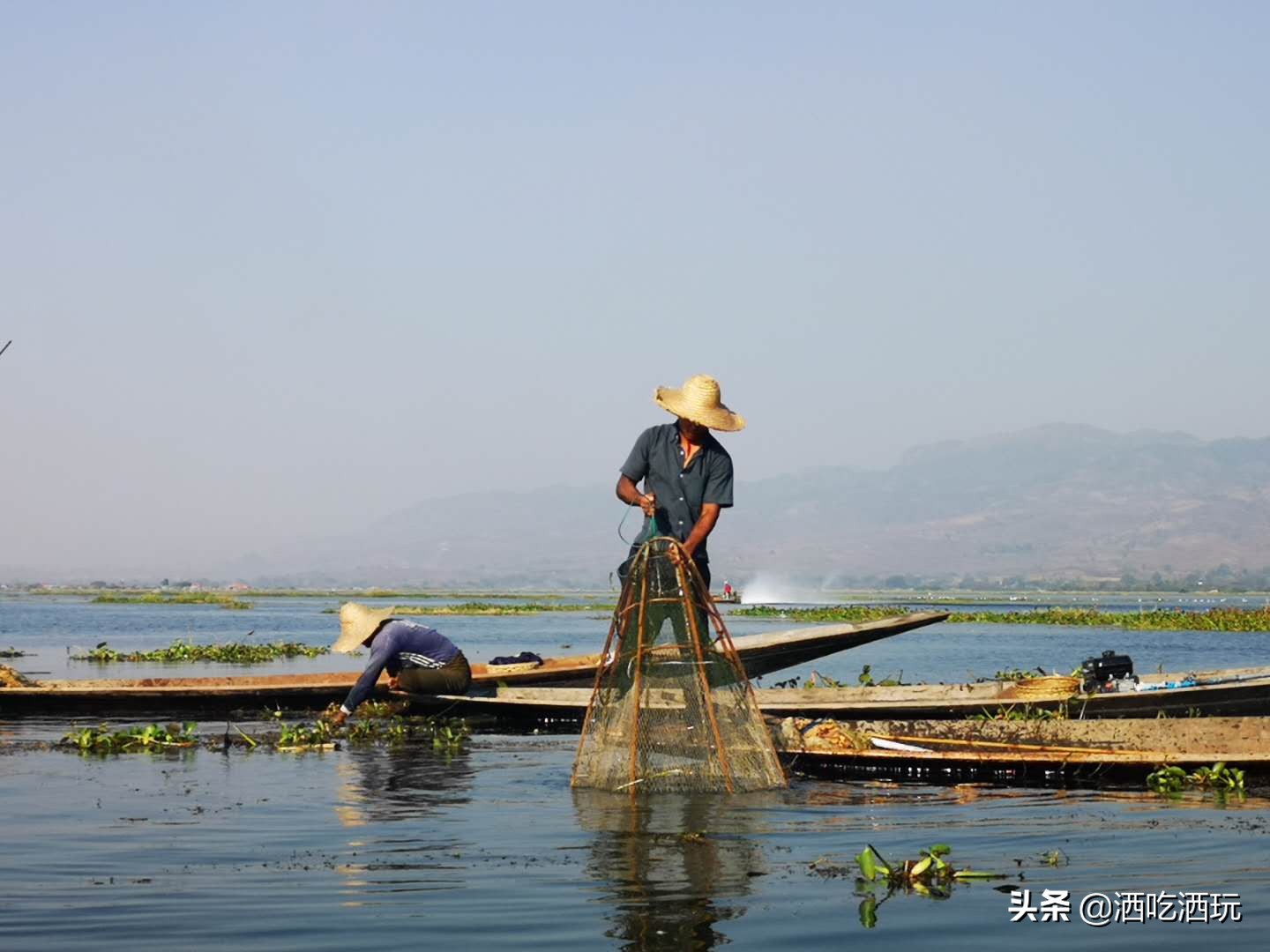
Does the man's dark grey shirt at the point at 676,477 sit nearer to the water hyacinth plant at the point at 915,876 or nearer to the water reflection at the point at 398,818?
the water reflection at the point at 398,818

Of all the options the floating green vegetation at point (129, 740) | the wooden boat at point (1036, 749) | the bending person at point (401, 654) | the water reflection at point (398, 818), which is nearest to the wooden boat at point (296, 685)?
the bending person at point (401, 654)

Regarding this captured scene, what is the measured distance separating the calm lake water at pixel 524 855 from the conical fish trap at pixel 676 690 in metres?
0.25

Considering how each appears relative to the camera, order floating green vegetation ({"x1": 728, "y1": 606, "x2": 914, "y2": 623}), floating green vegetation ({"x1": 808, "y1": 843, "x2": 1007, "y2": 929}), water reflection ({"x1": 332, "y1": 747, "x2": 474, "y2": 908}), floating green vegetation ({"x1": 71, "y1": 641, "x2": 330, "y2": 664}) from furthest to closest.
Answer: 1. floating green vegetation ({"x1": 728, "y1": 606, "x2": 914, "y2": 623})
2. floating green vegetation ({"x1": 71, "y1": 641, "x2": 330, "y2": 664})
3. water reflection ({"x1": 332, "y1": 747, "x2": 474, "y2": 908})
4. floating green vegetation ({"x1": 808, "y1": 843, "x2": 1007, "y2": 929})

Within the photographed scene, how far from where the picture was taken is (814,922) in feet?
22.8

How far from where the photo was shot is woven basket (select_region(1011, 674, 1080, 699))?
46.5ft

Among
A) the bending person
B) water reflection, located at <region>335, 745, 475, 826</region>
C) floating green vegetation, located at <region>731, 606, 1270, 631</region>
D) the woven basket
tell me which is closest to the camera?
water reflection, located at <region>335, 745, 475, 826</region>

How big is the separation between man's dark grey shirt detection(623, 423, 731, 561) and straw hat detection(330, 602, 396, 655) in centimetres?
462

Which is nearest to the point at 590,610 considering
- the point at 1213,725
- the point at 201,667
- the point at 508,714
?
the point at 201,667

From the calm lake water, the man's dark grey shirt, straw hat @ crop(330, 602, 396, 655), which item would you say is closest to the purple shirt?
straw hat @ crop(330, 602, 396, 655)

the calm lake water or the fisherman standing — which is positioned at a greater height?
the fisherman standing

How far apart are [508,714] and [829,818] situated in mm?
6405

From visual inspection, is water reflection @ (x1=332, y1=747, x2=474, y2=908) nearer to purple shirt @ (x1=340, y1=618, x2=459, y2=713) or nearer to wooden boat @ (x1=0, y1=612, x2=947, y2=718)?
purple shirt @ (x1=340, y1=618, x2=459, y2=713)

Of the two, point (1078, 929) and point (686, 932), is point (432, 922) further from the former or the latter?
point (1078, 929)

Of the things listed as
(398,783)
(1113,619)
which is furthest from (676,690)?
(1113,619)
